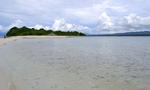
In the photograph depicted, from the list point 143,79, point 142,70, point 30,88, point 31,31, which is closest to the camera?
point 30,88

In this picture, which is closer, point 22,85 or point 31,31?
point 22,85

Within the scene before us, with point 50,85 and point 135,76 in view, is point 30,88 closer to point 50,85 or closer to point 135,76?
point 50,85

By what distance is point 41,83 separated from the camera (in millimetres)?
10883

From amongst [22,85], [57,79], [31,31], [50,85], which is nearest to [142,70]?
[57,79]

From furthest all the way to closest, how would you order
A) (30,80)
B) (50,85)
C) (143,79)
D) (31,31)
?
(31,31) < (143,79) < (30,80) < (50,85)

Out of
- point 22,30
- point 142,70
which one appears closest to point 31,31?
point 22,30

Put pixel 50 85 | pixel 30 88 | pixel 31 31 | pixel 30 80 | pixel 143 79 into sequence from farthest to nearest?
1. pixel 31 31
2. pixel 143 79
3. pixel 30 80
4. pixel 50 85
5. pixel 30 88

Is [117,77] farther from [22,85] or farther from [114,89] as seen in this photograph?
[22,85]

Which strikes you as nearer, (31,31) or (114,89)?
(114,89)

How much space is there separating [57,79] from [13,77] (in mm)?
2115

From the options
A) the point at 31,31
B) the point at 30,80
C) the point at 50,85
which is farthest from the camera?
the point at 31,31

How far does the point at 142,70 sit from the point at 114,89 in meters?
5.34

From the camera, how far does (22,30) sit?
126 metres

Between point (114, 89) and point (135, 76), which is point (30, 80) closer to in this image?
point (114, 89)
